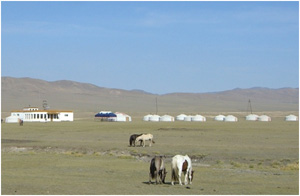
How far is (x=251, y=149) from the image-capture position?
37.5 m

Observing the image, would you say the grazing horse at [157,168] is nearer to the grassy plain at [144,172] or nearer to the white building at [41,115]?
the grassy plain at [144,172]

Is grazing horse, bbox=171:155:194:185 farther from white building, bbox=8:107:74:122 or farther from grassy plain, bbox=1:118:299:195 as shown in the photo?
white building, bbox=8:107:74:122

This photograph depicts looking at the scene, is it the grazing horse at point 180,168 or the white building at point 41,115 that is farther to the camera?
the white building at point 41,115

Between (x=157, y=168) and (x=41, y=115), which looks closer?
(x=157, y=168)

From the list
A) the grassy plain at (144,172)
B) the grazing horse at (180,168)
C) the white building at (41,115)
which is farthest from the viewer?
the white building at (41,115)

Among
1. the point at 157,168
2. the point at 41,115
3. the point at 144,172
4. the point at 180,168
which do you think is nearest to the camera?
the point at 180,168

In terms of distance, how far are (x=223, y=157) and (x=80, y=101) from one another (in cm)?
15153

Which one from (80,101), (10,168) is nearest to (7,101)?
(80,101)

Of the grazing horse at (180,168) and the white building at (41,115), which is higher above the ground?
the white building at (41,115)

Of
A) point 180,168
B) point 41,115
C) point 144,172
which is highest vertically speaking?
point 41,115

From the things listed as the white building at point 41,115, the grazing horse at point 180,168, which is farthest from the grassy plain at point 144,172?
the white building at point 41,115

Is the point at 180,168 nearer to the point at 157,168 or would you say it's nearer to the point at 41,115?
the point at 157,168

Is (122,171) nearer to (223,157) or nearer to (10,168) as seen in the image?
(10,168)

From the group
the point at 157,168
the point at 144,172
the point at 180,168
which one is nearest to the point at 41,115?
the point at 144,172
